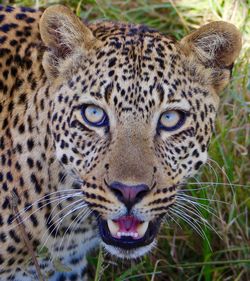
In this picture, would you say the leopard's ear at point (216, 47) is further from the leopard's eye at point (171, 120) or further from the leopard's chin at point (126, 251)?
the leopard's chin at point (126, 251)

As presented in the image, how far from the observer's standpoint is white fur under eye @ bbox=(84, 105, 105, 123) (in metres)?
5.10

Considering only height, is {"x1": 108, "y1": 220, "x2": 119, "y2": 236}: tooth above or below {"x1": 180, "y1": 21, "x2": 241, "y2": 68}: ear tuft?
below

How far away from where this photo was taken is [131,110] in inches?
197

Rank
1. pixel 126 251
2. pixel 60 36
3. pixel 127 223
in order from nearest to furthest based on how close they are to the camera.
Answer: pixel 127 223, pixel 126 251, pixel 60 36

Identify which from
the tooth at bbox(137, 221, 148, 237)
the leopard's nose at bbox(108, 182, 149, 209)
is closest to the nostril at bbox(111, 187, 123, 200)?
the leopard's nose at bbox(108, 182, 149, 209)

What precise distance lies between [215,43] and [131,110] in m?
0.75

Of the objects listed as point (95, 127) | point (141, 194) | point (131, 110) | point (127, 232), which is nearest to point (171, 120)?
point (131, 110)

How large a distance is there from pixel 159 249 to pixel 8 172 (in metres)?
1.77

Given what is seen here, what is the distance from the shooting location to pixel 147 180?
481 cm

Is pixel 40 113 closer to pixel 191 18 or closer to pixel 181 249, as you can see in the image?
pixel 181 249

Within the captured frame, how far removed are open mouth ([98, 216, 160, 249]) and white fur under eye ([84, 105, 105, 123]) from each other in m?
0.55

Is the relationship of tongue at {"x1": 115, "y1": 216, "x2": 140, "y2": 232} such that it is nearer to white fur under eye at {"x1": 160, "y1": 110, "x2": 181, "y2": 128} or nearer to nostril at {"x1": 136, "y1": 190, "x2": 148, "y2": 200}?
nostril at {"x1": 136, "y1": 190, "x2": 148, "y2": 200}

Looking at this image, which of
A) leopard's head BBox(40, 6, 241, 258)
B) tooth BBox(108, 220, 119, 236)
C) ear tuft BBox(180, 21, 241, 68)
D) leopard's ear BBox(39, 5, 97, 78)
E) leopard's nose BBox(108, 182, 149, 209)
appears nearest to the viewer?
leopard's nose BBox(108, 182, 149, 209)

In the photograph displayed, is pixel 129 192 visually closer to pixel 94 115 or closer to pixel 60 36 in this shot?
pixel 94 115
